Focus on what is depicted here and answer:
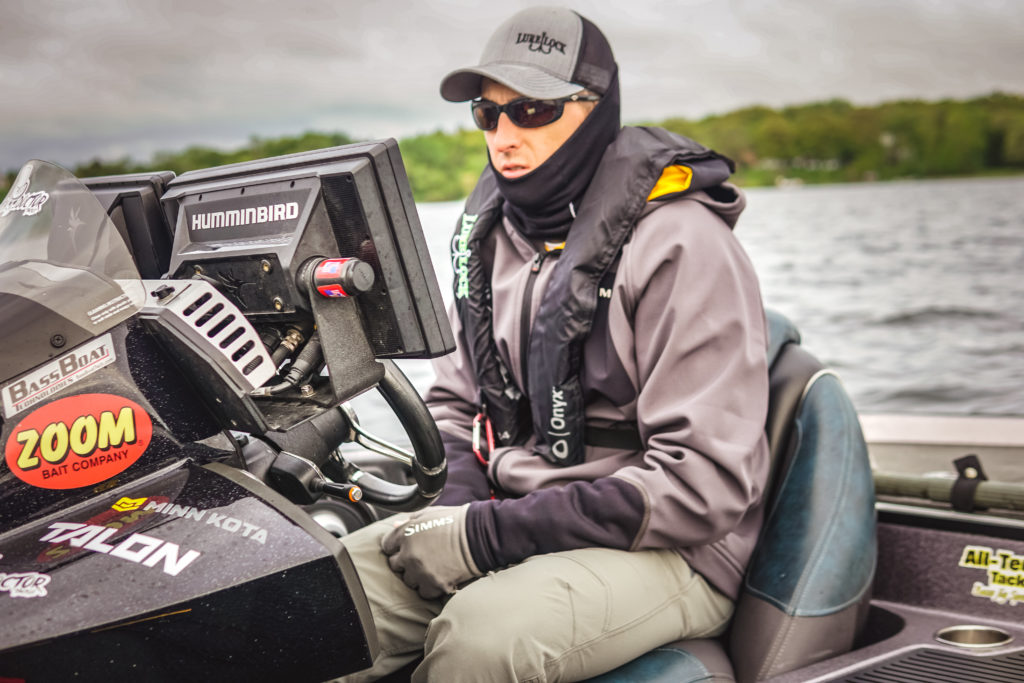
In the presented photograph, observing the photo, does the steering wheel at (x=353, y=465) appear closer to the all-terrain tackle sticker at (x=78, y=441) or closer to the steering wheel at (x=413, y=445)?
the steering wheel at (x=413, y=445)

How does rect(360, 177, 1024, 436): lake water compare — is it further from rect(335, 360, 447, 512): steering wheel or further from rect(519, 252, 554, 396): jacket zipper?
rect(335, 360, 447, 512): steering wheel

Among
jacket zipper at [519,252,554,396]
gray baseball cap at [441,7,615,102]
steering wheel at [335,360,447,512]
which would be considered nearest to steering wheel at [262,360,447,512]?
steering wheel at [335,360,447,512]

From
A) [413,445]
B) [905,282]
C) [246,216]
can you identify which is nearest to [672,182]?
[413,445]

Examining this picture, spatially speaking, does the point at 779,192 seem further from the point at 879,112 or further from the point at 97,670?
the point at 97,670

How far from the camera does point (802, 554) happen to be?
4.66 ft

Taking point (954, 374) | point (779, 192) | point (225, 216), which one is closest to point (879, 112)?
point (779, 192)

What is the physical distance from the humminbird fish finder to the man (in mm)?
387

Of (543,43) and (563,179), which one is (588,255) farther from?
(543,43)

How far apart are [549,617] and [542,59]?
35.0 inches

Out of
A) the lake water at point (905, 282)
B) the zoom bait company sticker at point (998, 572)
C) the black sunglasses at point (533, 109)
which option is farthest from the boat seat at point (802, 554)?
the lake water at point (905, 282)

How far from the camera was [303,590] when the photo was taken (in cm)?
82

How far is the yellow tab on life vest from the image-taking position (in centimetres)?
139

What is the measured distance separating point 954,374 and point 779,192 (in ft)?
5.25

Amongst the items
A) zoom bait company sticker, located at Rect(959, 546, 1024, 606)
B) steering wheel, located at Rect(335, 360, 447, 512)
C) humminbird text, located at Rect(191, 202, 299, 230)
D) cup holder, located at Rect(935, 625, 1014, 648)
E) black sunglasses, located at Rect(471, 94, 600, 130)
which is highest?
black sunglasses, located at Rect(471, 94, 600, 130)
